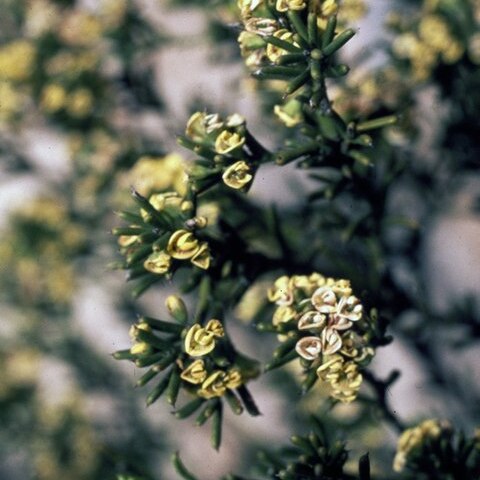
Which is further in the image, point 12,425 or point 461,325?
point 12,425

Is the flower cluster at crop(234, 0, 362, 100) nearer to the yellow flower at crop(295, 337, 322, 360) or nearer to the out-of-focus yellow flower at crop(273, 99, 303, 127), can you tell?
the out-of-focus yellow flower at crop(273, 99, 303, 127)

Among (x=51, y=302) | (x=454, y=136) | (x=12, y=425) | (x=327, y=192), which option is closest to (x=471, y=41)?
(x=454, y=136)

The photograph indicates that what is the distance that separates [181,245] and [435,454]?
66cm

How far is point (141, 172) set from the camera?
4.75ft

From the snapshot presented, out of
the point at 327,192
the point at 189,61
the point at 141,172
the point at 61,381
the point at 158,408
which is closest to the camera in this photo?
the point at 327,192

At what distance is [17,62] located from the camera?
1.95 meters

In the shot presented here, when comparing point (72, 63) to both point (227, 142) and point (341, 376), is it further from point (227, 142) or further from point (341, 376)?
point (341, 376)

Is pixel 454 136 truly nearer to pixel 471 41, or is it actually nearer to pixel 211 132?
pixel 471 41

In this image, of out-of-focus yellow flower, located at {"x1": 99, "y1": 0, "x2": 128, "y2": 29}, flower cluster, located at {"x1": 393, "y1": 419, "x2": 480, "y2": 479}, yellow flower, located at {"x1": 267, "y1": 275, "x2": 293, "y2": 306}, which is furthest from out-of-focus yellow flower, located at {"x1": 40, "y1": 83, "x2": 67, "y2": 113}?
flower cluster, located at {"x1": 393, "y1": 419, "x2": 480, "y2": 479}

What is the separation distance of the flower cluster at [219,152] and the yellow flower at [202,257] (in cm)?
10

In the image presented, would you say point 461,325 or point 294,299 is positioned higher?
point 294,299

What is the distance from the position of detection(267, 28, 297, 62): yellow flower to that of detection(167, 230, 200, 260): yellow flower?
1.07 ft

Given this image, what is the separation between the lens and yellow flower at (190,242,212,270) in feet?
3.34

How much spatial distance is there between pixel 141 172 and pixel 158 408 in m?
2.25
